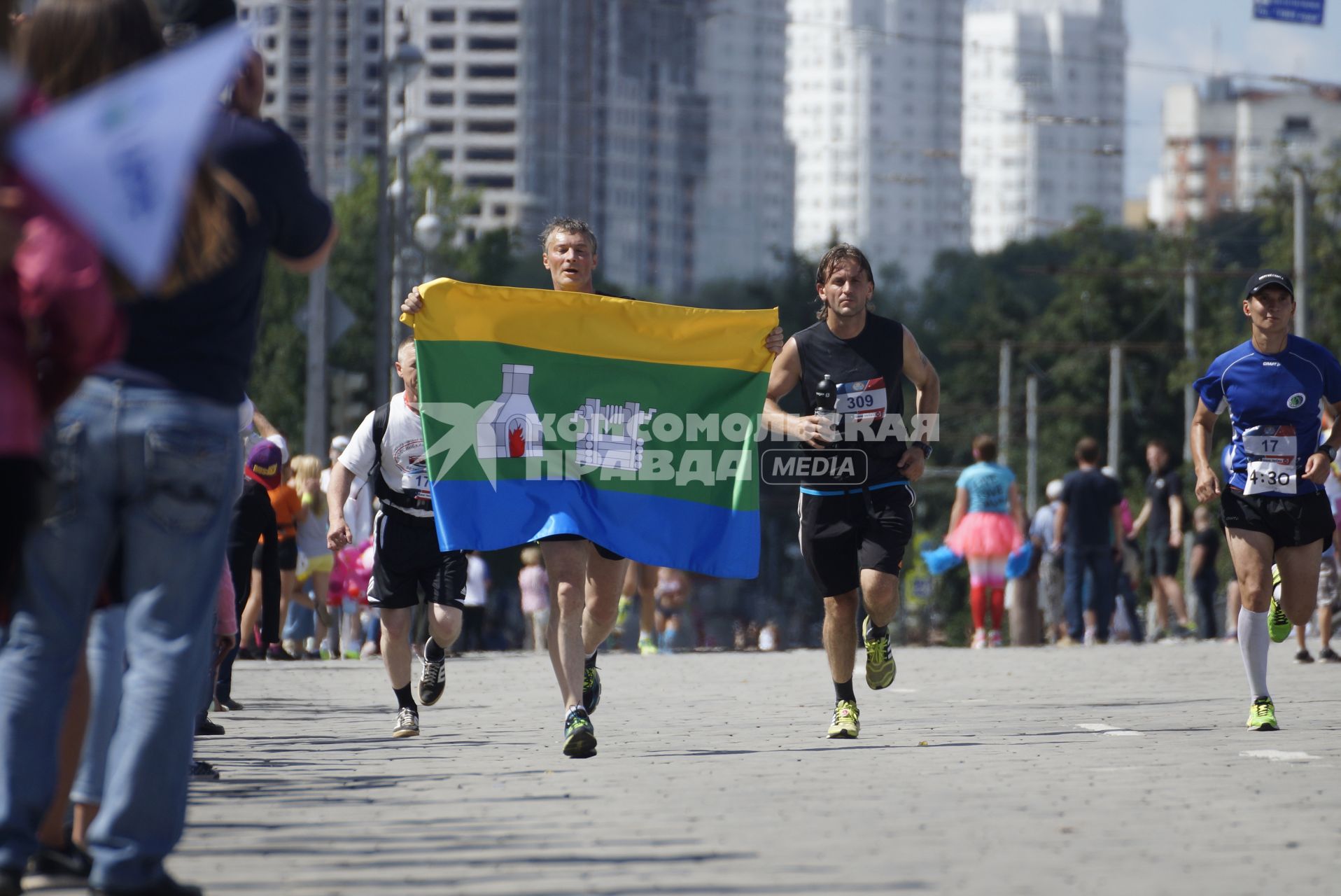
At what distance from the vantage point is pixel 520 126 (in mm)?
169500

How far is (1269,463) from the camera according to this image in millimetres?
10227

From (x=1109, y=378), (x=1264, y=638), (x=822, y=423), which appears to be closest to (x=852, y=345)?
(x=822, y=423)

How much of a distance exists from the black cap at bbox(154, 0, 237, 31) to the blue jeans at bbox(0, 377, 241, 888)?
1308mm

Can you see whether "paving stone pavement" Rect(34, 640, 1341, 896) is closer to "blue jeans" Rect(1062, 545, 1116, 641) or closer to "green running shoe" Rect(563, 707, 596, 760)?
"green running shoe" Rect(563, 707, 596, 760)

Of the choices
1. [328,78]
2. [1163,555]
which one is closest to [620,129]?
[328,78]

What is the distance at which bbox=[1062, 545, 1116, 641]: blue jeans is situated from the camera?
22.6 meters

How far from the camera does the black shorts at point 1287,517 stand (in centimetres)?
1016

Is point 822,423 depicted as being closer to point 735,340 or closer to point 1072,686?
point 735,340

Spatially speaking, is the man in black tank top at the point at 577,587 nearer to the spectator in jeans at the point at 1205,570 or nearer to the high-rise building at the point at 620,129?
the spectator in jeans at the point at 1205,570

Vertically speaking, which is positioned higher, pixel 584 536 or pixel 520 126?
pixel 520 126

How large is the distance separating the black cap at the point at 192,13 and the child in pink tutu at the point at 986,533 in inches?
646

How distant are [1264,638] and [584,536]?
3.43 meters

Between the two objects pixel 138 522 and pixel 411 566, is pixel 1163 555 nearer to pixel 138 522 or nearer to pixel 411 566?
pixel 411 566

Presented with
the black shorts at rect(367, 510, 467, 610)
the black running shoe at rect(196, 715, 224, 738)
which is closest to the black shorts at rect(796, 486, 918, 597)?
the black shorts at rect(367, 510, 467, 610)
